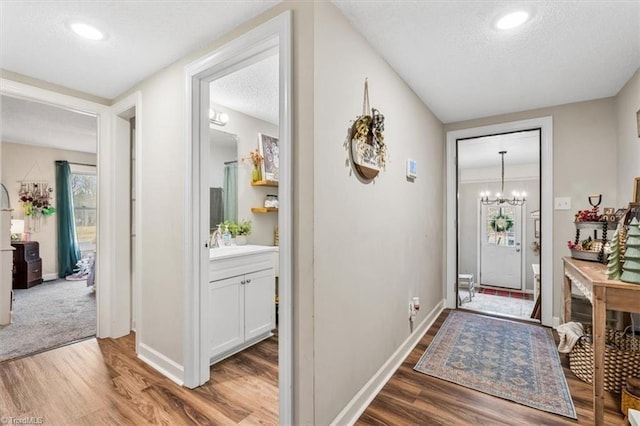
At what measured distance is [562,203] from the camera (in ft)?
9.74

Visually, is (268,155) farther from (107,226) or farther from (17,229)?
(17,229)

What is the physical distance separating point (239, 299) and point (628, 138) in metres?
3.52

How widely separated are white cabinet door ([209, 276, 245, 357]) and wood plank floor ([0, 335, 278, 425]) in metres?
0.16

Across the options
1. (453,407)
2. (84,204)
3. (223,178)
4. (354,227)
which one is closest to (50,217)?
(84,204)

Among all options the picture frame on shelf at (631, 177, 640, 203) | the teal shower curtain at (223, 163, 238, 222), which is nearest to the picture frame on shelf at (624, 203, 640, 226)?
the picture frame on shelf at (631, 177, 640, 203)

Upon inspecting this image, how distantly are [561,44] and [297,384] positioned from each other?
2.61m

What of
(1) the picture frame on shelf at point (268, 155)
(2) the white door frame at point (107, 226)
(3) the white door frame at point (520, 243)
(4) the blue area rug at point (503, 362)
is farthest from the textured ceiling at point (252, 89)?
(3) the white door frame at point (520, 243)

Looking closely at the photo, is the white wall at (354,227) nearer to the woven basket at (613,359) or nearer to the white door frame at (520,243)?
the woven basket at (613,359)

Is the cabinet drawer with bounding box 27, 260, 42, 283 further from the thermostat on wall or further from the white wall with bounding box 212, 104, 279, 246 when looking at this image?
the thermostat on wall

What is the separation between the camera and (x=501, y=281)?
579cm

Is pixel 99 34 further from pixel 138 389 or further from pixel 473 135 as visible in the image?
pixel 473 135

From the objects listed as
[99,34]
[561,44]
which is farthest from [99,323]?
[561,44]

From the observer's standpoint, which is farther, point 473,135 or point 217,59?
point 473,135

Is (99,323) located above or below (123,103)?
below
